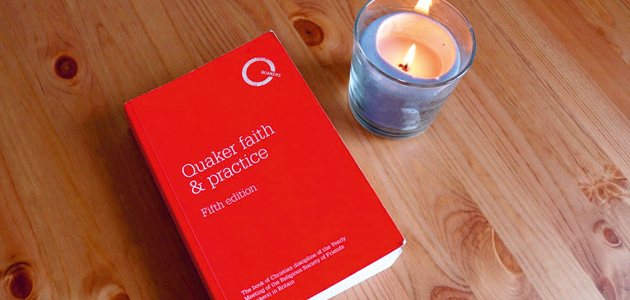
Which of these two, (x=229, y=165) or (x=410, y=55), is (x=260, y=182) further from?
(x=410, y=55)

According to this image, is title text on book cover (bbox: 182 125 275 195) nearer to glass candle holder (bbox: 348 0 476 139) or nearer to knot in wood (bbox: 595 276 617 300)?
glass candle holder (bbox: 348 0 476 139)

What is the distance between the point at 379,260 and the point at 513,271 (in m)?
0.16

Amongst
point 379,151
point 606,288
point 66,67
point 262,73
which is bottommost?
point 606,288

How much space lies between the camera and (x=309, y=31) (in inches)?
27.2

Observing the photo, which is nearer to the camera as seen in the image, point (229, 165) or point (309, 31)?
point (229, 165)

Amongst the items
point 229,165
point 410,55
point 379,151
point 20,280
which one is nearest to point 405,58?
point 410,55

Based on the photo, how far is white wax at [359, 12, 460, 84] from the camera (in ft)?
1.87

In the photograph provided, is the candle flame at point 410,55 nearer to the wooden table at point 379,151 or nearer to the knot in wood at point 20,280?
the wooden table at point 379,151

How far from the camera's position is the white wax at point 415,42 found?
57 cm

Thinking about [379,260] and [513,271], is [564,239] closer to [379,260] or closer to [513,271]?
[513,271]

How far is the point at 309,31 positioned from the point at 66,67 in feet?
1.00

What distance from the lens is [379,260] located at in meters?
Result: 0.53

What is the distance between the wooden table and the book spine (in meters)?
0.04

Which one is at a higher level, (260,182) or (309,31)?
(309,31)
